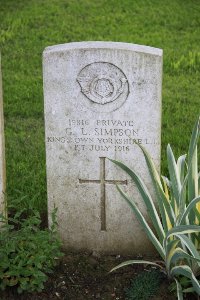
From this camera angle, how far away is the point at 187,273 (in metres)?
3.89

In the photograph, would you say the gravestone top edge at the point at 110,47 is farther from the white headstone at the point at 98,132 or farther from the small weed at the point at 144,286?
the small weed at the point at 144,286

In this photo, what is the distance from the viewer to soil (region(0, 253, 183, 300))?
13.6ft

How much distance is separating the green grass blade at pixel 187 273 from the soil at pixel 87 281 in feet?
0.60

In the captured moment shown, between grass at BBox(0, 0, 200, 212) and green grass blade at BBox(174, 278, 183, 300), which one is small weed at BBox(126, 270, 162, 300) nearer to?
green grass blade at BBox(174, 278, 183, 300)

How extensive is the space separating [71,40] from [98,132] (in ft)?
13.7

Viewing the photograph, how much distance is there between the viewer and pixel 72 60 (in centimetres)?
420

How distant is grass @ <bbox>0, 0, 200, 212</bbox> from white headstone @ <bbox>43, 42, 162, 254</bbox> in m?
0.55

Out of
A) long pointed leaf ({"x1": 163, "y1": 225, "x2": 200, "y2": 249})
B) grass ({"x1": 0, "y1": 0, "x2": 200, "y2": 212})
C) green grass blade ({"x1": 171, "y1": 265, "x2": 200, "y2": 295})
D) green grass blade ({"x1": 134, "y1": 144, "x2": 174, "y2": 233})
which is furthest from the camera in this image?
grass ({"x1": 0, "y1": 0, "x2": 200, "y2": 212})

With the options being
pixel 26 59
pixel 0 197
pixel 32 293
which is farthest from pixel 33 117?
pixel 32 293

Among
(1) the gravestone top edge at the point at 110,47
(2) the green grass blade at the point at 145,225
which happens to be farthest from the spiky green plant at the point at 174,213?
(1) the gravestone top edge at the point at 110,47

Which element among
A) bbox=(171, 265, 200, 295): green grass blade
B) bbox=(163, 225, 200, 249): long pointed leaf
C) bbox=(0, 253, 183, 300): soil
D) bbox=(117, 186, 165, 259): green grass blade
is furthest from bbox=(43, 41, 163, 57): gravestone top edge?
bbox=(0, 253, 183, 300): soil

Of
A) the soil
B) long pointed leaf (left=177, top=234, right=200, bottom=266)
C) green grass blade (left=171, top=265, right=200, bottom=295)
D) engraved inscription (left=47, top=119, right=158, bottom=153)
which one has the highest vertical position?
engraved inscription (left=47, top=119, right=158, bottom=153)

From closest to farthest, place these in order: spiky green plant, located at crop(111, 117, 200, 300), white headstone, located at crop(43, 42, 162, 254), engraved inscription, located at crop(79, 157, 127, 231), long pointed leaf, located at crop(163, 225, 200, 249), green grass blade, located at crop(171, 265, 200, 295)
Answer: long pointed leaf, located at crop(163, 225, 200, 249)
green grass blade, located at crop(171, 265, 200, 295)
spiky green plant, located at crop(111, 117, 200, 300)
white headstone, located at crop(43, 42, 162, 254)
engraved inscription, located at crop(79, 157, 127, 231)

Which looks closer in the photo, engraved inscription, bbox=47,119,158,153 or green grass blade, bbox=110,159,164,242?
green grass blade, bbox=110,159,164,242
